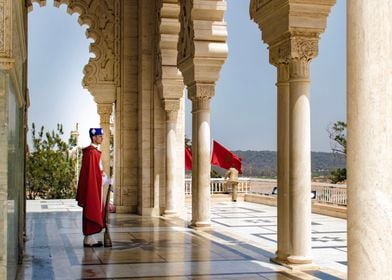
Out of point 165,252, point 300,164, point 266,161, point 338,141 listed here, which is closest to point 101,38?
point 165,252

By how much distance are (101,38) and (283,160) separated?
788 centimetres

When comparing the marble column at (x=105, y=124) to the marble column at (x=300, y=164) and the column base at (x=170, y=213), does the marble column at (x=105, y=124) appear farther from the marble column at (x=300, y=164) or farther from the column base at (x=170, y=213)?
the marble column at (x=300, y=164)

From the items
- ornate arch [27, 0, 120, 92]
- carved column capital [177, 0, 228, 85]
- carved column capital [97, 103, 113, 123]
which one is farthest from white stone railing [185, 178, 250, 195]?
carved column capital [177, 0, 228, 85]

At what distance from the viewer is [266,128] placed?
5747 centimetres

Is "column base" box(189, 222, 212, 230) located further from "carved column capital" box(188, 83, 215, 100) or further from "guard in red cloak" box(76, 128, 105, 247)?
"guard in red cloak" box(76, 128, 105, 247)

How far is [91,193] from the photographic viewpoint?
28.8 feet

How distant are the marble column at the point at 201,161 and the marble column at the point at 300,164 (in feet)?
12.2

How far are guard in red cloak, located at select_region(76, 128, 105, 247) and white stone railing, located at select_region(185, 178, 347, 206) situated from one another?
817cm

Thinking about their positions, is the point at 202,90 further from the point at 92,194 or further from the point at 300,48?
the point at 300,48

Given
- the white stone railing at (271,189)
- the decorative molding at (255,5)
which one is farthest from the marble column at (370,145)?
the white stone railing at (271,189)

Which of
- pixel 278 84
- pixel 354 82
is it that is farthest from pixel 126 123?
pixel 354 82

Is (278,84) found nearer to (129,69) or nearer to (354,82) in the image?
(354,82)

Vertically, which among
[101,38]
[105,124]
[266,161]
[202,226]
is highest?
[101,38]

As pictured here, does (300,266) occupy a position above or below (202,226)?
below
